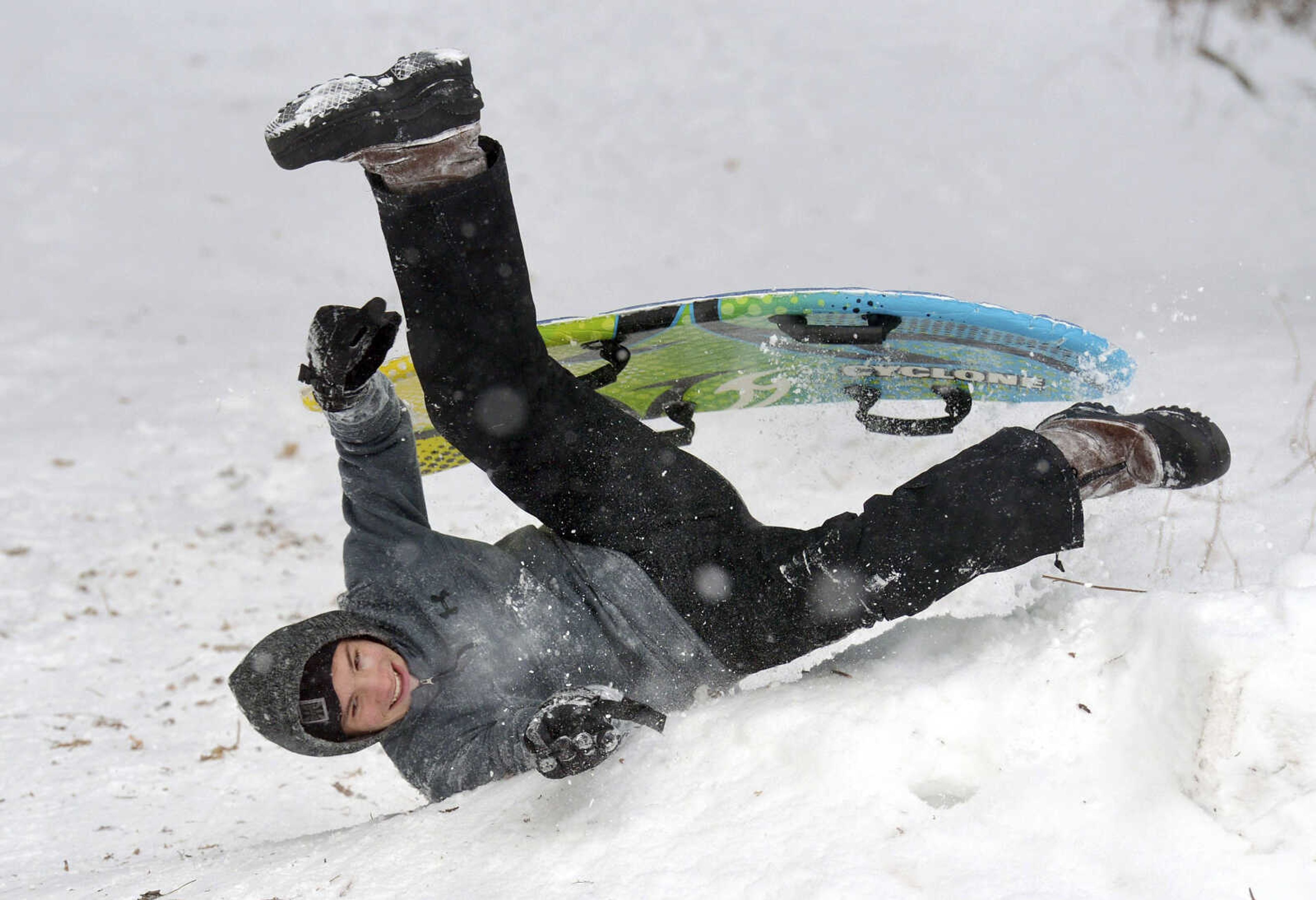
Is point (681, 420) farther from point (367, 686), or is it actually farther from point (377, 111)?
point (377, 111)

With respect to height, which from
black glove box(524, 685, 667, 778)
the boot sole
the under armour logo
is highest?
the boot sole

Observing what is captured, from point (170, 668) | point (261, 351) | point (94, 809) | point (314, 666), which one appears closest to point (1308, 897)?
point (314, 666)

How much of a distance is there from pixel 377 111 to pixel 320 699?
110cm

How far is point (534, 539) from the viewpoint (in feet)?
7.15

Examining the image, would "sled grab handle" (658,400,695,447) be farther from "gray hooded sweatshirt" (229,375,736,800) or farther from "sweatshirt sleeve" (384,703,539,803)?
"sweatshirt sleeve" (384,703,539,803)

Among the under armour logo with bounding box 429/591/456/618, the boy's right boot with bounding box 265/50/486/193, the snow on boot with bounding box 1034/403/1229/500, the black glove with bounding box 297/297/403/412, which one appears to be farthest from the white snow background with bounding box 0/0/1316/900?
the boy's right boot with bounding box 265/50/486/193

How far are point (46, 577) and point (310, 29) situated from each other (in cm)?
350

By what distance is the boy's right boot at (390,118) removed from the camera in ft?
5.22

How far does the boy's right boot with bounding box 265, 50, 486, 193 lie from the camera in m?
1.59

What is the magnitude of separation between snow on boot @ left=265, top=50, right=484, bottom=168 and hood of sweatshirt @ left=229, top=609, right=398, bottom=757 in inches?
34.8

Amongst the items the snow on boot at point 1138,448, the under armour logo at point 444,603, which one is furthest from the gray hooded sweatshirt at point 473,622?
the snow on boot at point 1138,448

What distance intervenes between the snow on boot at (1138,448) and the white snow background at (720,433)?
258 millimetres

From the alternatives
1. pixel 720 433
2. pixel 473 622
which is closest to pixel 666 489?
pixel 473 622

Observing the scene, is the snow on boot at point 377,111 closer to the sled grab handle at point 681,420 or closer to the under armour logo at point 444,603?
the under armour logo at point 444,603
